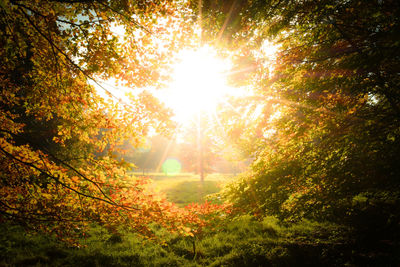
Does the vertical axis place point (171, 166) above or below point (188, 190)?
Result: below

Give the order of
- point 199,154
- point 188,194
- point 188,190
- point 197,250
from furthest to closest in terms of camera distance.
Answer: point 199,154, point 188,190, point 188,194, point 197,250

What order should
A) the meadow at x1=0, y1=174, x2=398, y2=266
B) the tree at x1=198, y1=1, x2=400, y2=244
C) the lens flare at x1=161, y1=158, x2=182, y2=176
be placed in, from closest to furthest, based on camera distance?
1. the tree at x1=198, y1=1, x2=400, y2=244
2. the meadow at x1=0, y1=174, x2=398, y2=266
3. the lens flare at x1=161, y1=158, x2=182, y2=176

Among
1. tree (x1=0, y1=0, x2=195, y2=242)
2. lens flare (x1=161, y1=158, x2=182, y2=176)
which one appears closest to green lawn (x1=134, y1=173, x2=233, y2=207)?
tree (x1=0, y1=0, x2=195, y2=242)

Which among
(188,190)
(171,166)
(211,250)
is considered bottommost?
(171,166)

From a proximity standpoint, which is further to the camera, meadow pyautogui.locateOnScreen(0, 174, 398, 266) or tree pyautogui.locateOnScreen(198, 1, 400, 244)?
meadow pyautogui.locateOnScreen(0, 174, 398, 266)

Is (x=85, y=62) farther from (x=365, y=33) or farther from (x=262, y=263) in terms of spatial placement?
(x=262, y=263)

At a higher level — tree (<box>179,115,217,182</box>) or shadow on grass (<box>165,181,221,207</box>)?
tree (<box>179,115,217,182</box>)

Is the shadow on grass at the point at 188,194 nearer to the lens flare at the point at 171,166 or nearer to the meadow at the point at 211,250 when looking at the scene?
the meadow at the point at 211,250

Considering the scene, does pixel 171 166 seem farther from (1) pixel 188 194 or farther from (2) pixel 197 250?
(2) pixel 197 250

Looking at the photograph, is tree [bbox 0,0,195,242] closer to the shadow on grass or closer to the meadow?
the meadow

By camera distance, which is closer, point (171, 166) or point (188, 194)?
point (188, 194)

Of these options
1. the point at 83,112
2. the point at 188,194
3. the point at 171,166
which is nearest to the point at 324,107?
the point at 83,112

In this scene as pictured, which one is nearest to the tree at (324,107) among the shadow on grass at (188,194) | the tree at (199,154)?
the shadow on grass at (188,194)

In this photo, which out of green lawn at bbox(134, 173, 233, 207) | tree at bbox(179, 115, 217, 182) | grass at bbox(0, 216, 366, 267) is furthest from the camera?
tree at bbox(179, 115, 217, 182)
